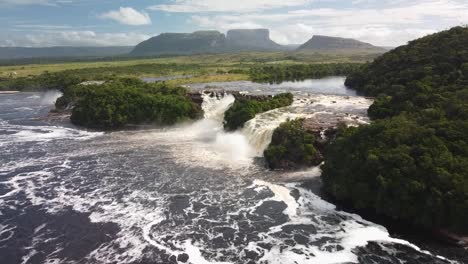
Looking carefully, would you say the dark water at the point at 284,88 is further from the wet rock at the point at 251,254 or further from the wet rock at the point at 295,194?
the wet rock at the point at 251,254

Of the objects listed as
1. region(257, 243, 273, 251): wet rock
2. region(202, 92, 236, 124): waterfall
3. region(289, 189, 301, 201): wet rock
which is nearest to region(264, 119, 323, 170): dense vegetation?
region(289, 189, 301, 201): wet rock

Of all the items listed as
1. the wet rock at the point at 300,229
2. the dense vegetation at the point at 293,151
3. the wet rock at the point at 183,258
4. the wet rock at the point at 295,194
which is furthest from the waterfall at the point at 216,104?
the wet rock at the point at 183,258

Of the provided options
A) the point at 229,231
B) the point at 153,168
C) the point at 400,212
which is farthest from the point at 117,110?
the point at 400,212

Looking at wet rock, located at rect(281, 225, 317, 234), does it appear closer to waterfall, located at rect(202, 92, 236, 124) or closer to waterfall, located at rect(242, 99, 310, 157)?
waterfall, located at rect(242, 99, 310, 157)

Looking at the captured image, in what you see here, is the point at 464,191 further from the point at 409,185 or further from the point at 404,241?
the point at 404,241

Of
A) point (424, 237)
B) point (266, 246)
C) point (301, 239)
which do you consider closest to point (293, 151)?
point (301, 239)
